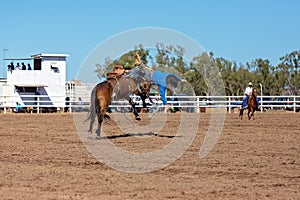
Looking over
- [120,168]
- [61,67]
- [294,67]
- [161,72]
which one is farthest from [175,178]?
[294,67]

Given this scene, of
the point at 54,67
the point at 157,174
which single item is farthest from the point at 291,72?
the point at 157,174

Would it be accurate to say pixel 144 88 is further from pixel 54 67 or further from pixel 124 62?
pixel 54 67

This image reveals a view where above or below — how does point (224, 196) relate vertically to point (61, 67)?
below

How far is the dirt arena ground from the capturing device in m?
7.98

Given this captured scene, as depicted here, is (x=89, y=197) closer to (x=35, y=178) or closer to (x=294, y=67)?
(x=35, y=178)

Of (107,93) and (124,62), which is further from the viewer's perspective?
(124,62)

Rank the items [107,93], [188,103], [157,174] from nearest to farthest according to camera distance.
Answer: [157,174], [107,93], [188,103]

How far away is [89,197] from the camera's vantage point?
770 cm

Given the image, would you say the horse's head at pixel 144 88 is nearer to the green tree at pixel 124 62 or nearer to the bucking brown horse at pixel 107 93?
the bucking brown horse at pixel 107 93

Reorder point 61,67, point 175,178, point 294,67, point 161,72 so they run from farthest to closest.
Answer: point 294,67, point 61,67, point 161,72, point 175,178

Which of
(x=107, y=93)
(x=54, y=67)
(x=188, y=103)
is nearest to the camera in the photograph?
(x=107, y=93)

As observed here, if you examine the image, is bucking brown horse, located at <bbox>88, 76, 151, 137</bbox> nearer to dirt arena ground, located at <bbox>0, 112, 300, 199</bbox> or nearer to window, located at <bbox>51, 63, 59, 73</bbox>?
dirt arena ground, located at <bbox>0, 112, 300, 199</bbox>

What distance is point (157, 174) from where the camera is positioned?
31.6 ft

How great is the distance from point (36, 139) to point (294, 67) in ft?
216
